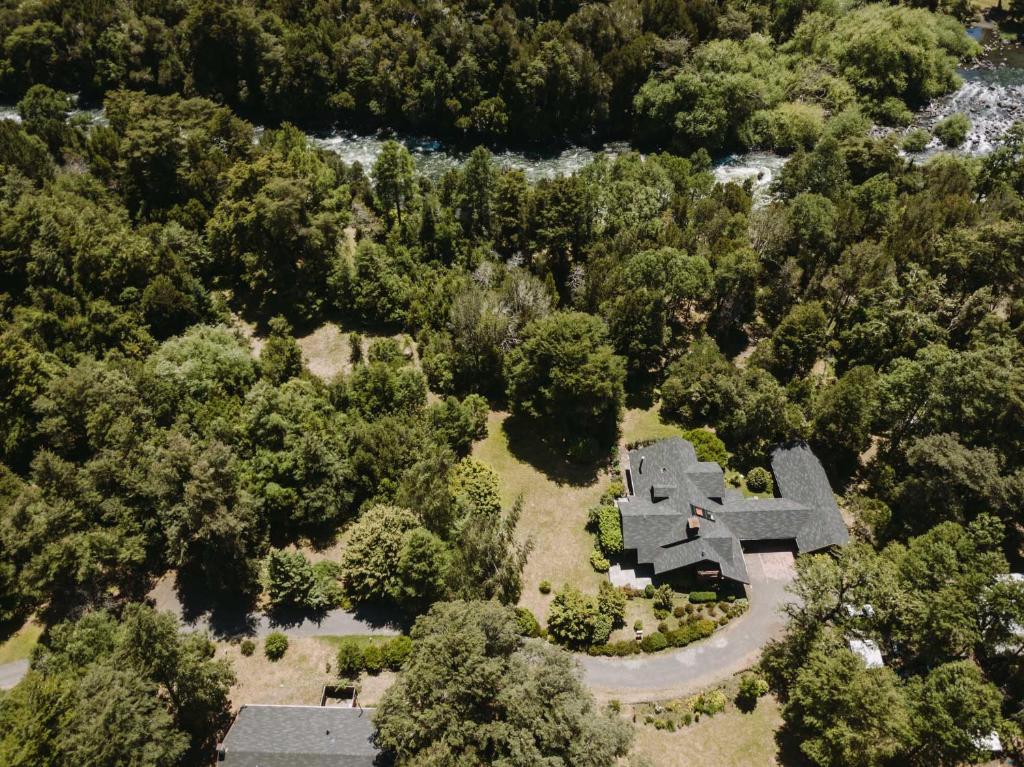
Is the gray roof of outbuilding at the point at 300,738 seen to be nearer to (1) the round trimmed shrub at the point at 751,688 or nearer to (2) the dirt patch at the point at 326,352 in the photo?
(1) the round trimmed shrub at the point at 751,688

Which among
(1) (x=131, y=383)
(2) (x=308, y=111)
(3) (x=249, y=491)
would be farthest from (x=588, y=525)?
(2) (x=308, y=111)

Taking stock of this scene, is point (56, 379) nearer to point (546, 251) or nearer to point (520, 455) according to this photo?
point (520, 455)

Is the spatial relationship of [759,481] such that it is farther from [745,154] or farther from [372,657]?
[745,154]

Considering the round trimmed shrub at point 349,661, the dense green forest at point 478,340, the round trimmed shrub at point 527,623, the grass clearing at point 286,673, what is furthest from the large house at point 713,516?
the grass clearing at point 286,673

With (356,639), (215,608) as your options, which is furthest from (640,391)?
(215,608)

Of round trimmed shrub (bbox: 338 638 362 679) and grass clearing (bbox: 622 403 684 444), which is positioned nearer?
round trimmed shrub (bbox: 338 638 362 679)

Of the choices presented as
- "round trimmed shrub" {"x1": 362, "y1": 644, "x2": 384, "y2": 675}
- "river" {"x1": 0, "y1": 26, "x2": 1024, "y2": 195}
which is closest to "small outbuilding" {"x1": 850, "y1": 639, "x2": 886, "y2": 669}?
"round trimmed shrub" {"x1": 362, "y1": 644, "x2": 384, "y2": 675}

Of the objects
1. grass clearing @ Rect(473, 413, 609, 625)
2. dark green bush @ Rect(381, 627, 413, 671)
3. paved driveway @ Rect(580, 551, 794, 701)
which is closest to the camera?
paved driveway @ Rect(580, 551, 794, 701)

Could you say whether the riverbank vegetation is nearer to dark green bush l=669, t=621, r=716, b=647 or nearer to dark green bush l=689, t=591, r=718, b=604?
dark green bush l=689, t=591, r=718, b=604
